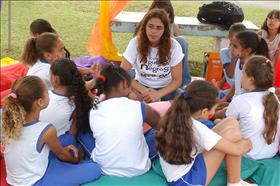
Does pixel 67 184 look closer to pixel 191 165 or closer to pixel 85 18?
pixel 191 165

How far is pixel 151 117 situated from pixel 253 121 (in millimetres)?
596

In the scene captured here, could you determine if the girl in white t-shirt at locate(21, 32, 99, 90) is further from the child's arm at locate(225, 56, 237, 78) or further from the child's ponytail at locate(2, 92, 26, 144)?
the child's arm at locate(225, 56, 237, 78)

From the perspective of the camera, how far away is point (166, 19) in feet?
9.86

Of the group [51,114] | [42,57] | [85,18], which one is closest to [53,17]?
[85,18]

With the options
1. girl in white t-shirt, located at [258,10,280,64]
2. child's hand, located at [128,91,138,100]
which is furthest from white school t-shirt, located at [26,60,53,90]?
girl in white t-shirt, located at [258,10,280,64]

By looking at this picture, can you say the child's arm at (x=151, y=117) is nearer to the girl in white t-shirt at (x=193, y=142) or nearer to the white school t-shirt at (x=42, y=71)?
the girl in white t-shirt at (x=193, y=142)

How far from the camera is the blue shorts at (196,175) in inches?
80.7

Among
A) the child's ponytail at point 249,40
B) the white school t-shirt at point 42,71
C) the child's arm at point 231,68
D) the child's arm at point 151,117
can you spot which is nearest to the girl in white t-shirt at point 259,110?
the child's arm at point 151,117

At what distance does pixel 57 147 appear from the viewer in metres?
2.14

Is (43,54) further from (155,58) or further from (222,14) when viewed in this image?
(222,14)

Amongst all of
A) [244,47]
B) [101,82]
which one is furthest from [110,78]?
[244,47]

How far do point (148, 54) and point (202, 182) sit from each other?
130 cm

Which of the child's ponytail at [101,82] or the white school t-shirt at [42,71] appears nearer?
the child's ponytail at [101,82]

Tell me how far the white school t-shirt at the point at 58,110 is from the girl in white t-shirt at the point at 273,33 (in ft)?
6.98
